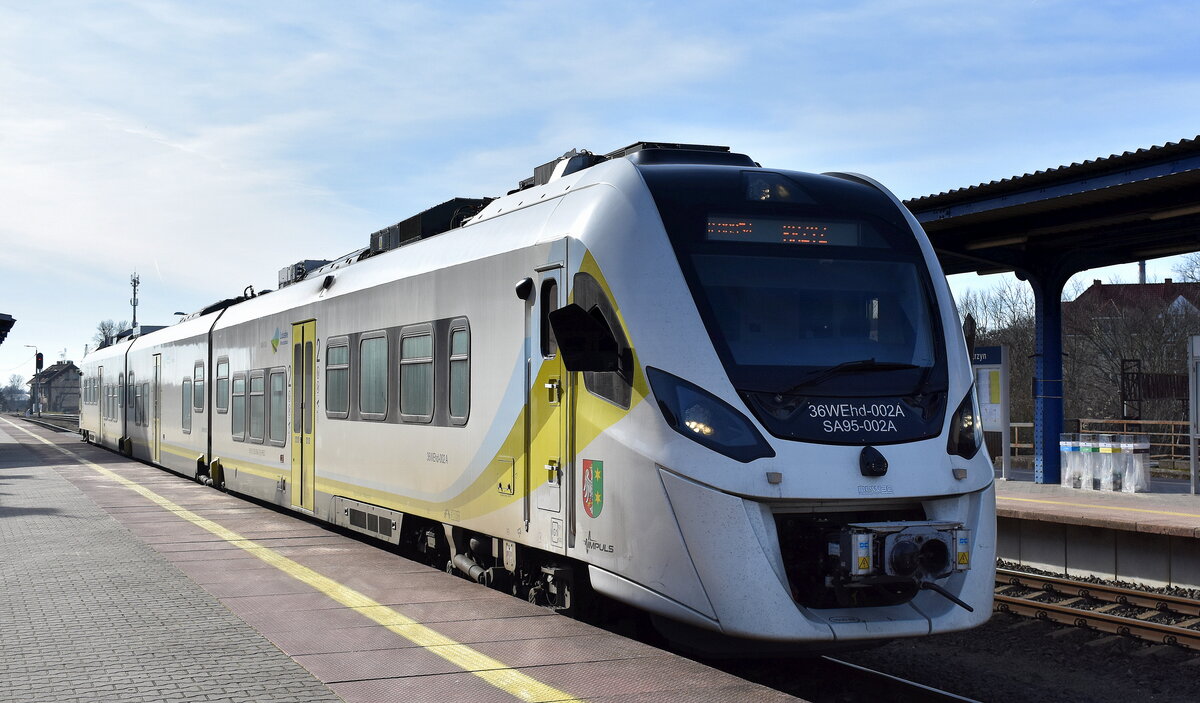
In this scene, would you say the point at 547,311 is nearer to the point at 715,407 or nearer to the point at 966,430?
the point at 715,407

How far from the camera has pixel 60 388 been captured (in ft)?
487

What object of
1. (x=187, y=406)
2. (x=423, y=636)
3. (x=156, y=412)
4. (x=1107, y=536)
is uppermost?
(x=187, y=406)

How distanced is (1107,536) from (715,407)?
8327 millimetres

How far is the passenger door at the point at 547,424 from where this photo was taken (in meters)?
7.36

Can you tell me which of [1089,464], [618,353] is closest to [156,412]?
[1089,464]

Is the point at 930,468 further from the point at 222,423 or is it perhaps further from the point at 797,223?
the point at 222,423

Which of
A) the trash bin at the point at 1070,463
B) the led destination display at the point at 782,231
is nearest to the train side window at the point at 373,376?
the led destination display at the point at 782,231

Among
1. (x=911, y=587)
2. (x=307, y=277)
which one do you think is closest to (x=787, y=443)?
(x=911, y=587)

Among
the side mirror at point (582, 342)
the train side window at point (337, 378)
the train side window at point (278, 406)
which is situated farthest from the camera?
the train side window at point (278, 406)

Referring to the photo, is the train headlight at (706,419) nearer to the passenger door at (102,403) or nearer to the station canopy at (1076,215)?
the station canopy at (1076,215)

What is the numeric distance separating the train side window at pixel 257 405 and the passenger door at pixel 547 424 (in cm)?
858

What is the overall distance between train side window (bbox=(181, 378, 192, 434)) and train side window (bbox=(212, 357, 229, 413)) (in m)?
2.36

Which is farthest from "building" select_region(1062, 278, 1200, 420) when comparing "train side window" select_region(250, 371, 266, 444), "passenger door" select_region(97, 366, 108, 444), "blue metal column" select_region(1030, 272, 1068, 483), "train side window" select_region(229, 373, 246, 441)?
"passenger door" select_region(97, 366, 108, 444)

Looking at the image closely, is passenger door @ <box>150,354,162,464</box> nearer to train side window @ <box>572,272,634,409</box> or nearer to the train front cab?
train side window @ <box>572,272,634,409</box>
